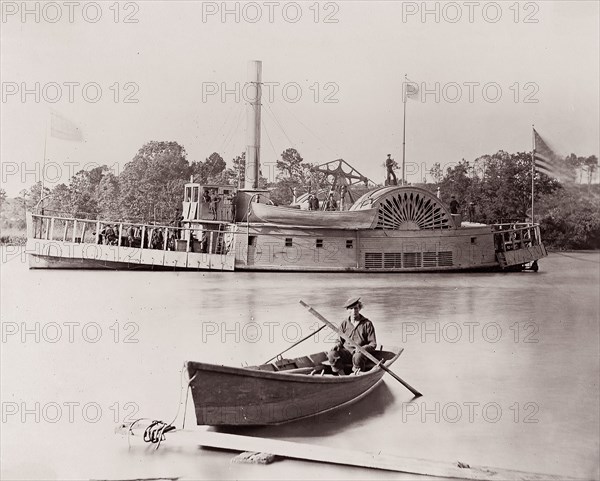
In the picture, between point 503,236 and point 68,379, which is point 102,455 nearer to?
A: point 68,379

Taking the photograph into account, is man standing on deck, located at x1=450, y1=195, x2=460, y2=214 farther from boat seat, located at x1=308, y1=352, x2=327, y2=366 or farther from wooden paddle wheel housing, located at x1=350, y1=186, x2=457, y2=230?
boat seat, located at x1=308, y1=352, x2=327, y2=366

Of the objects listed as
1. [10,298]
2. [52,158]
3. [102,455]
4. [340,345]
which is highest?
[52,158]

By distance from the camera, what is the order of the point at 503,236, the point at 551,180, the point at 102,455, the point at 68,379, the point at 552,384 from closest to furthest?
the point at 102,455 < the point at 68,379 < the point at 552,384 < the point at 551,180 < the point at 503,236

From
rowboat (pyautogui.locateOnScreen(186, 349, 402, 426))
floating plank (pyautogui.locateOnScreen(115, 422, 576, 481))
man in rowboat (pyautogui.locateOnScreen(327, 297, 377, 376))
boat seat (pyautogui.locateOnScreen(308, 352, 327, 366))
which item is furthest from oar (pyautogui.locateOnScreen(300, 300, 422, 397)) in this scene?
floating plank (pyautogui.locateOnScreen(115, 422, 576, 481))

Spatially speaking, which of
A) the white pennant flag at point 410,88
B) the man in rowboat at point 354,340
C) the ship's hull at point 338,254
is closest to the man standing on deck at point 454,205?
the ship's hull at point 338,254

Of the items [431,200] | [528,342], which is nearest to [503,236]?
[431,200]

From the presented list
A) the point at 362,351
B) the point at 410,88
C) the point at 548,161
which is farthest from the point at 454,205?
the point at 362,351
